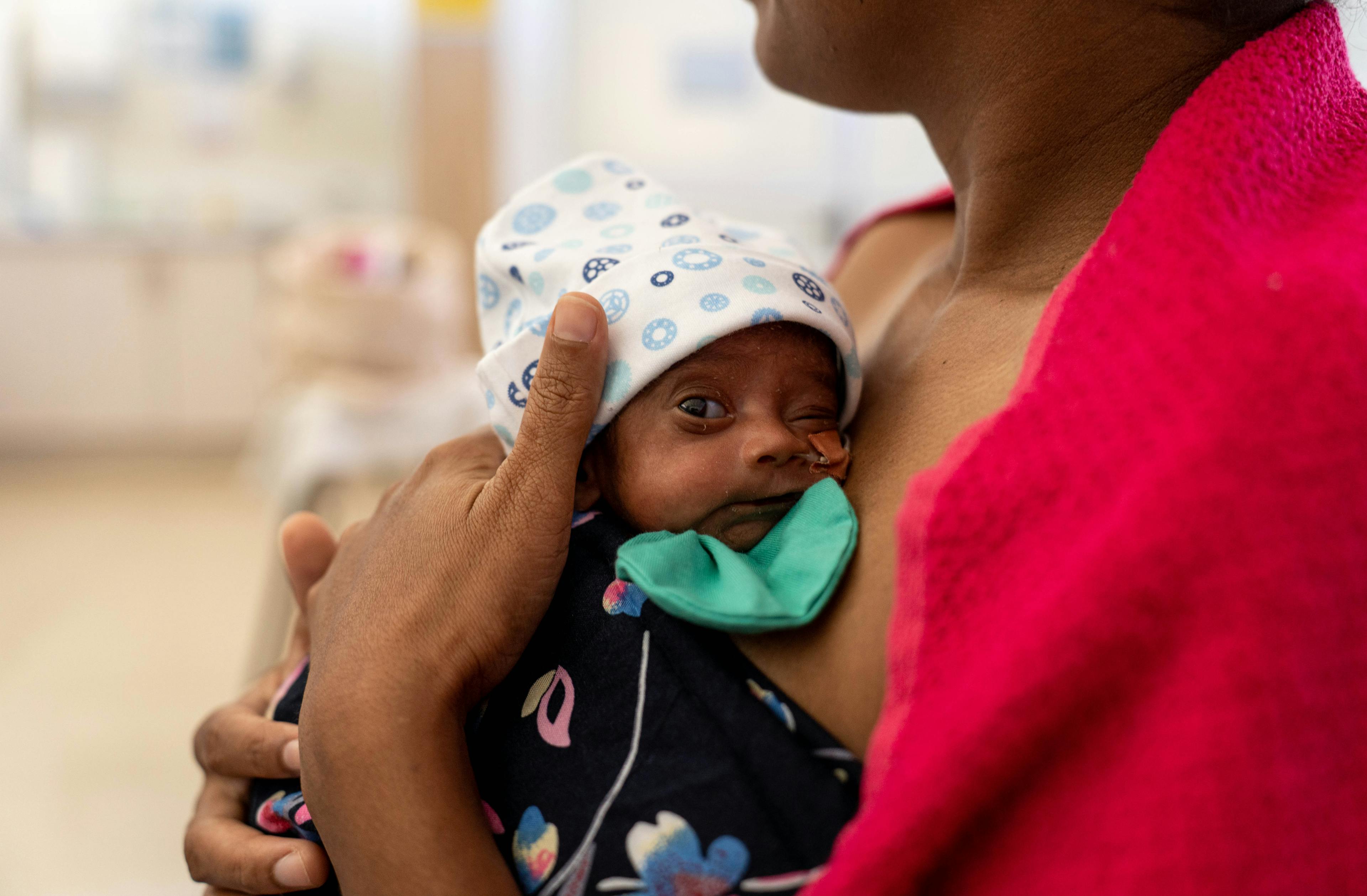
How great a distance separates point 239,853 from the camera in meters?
0.80

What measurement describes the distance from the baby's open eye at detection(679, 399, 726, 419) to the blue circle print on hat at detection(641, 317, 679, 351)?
0.05 metres

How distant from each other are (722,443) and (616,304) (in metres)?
0.13

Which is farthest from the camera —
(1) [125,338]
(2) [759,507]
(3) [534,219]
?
(1) [125,338]

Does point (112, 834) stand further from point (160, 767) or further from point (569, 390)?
point (569, 390)

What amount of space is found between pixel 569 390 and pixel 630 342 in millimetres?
68

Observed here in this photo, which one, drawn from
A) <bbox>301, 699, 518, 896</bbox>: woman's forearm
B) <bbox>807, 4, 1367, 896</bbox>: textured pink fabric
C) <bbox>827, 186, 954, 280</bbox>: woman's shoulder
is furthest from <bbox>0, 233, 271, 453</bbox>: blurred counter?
<bbox>807, 4, 1367, 896</bbox>: textured pink fabric

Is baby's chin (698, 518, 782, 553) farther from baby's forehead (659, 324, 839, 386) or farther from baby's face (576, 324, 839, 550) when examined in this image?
baby's forehead (659, 324, 839, 386)

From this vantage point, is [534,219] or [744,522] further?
[534,219]

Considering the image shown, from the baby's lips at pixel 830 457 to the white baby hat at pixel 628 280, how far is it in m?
0.07

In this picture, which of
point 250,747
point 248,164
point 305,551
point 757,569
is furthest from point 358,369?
point 248,164

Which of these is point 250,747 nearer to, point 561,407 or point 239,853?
point 239,853

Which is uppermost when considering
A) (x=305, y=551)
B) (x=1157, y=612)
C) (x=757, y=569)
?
(x=1157, y=612)

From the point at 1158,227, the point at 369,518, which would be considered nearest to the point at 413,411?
the point at 369,518

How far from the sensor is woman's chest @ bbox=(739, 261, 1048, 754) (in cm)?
62
